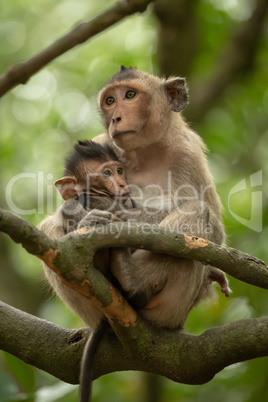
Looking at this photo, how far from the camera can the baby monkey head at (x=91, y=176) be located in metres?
4.05

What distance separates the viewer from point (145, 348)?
3.80m

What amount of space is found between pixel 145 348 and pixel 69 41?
6.43ft

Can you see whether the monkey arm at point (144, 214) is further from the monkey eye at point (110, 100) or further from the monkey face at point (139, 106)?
the monkey eye at point (110, 100)

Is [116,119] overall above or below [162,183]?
above

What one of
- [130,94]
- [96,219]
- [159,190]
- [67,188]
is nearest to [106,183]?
[67,188]

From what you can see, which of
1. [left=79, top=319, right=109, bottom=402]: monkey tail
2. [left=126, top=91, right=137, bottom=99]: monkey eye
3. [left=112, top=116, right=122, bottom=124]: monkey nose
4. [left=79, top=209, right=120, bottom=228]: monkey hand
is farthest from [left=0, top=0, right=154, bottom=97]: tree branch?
[left=79, top=319, right=109, bottom=402]: monkey tail

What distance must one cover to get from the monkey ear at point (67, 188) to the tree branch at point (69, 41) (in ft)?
4.49

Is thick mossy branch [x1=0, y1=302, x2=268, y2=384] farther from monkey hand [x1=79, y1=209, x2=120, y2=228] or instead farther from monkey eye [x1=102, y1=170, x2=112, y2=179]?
monkey eye [x1=102, y1=170, x2=112, y2=179]

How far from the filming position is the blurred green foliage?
294 inches

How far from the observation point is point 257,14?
865cm

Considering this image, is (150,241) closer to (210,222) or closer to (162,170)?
(210,222)

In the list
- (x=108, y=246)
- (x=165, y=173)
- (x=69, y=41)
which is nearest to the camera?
(x=69, y=41)

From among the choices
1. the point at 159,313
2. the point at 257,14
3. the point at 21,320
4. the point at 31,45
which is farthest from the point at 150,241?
the point at 31,45

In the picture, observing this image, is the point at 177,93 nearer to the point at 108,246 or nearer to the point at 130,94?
the point at 130,94
